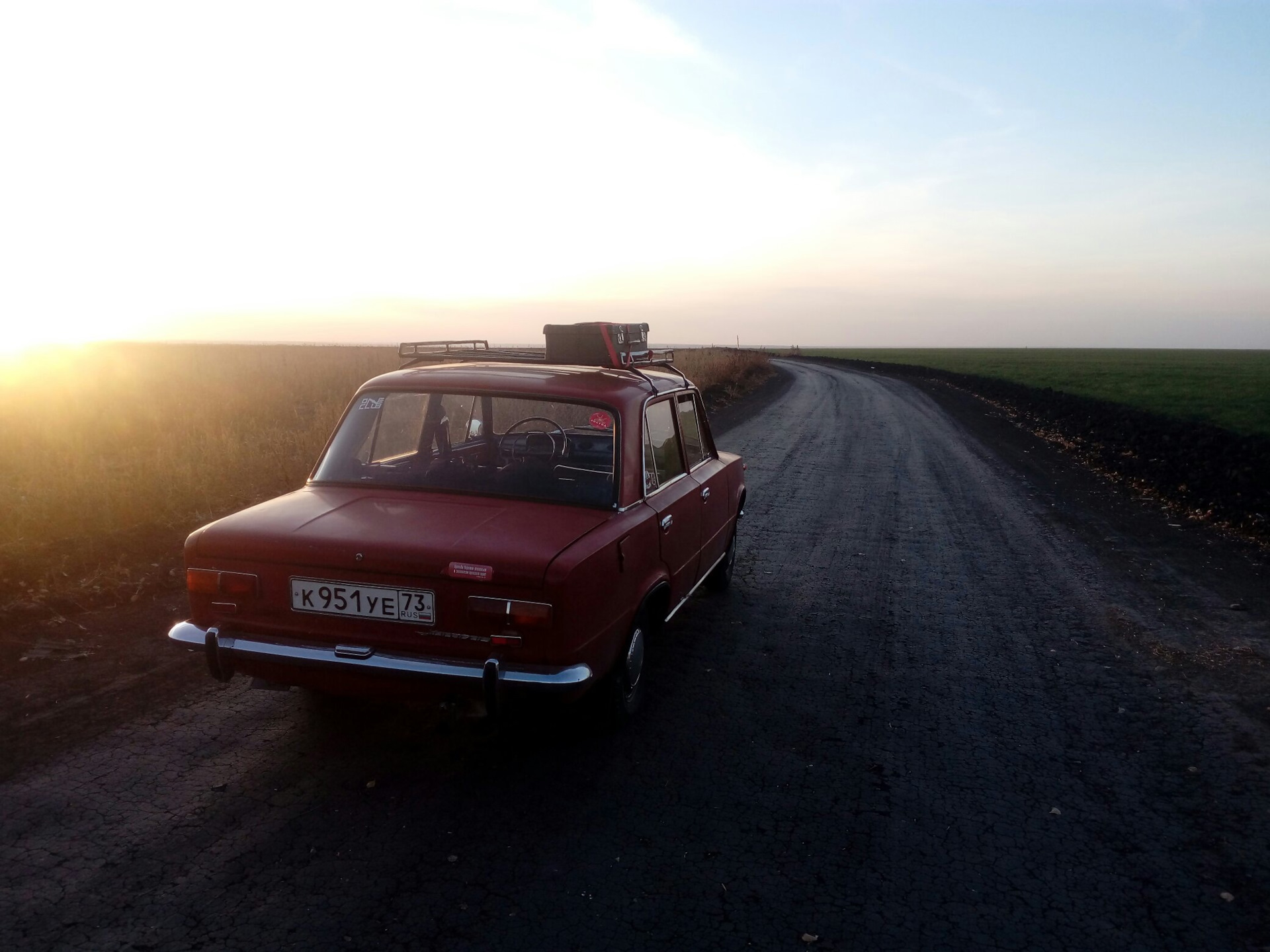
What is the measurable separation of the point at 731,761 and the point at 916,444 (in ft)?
43.1

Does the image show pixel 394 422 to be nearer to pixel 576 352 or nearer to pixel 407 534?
pixel 407 534

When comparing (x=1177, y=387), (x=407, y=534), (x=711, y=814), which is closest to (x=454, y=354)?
(x=407, y=534)

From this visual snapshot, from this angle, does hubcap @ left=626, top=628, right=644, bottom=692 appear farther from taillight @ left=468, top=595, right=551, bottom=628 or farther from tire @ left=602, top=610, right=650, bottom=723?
taillight @ left=468, top=595, right=551, bottom=628

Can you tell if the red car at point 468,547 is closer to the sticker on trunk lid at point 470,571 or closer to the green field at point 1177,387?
the sticker on trunk lid at point 470,571

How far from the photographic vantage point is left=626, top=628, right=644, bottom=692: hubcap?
4.13 meters

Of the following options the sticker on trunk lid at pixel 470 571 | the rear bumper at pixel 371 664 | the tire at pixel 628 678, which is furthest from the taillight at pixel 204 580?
the tire at pixel 628 678

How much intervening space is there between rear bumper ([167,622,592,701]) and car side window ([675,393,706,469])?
89.5 inches

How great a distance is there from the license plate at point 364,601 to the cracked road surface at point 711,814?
71cm

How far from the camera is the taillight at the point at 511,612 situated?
11.0 feet

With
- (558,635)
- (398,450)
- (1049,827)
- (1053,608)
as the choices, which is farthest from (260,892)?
(1053,608)

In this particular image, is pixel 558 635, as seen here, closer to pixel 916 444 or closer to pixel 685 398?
pixel 685 398

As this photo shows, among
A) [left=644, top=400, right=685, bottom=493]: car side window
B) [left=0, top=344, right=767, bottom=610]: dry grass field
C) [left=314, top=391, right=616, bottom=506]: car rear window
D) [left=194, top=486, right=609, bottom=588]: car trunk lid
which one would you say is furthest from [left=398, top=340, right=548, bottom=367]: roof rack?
[left=0, top=344, right=767, bottom=610]: dry grass field

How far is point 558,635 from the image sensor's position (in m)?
3.40

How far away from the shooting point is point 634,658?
14.0 ft
